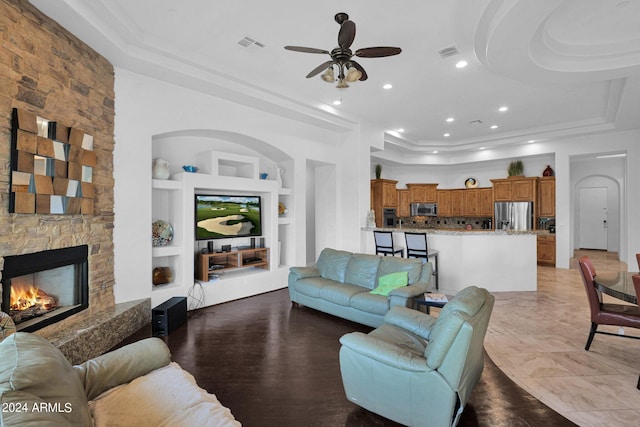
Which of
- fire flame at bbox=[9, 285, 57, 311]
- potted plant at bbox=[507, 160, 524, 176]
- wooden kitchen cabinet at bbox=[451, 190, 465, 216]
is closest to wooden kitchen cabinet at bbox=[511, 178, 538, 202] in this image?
potted plant at bbox=[507, 160, 524, 176]

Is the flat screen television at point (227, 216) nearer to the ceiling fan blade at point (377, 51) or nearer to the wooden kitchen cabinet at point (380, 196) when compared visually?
the ceiling fan blade at point (377, 51)

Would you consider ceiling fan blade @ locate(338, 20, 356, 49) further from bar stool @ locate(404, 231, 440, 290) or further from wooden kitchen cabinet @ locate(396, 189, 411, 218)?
wooden kitchen cabinet @ locate(396, 189, 411, 218)

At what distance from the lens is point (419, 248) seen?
5.73 m

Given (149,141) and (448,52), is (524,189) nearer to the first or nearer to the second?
(448,52)

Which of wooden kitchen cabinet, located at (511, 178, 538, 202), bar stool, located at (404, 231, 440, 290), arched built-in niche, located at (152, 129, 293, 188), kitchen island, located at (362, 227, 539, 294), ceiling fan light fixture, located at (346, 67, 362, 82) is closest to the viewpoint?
ceiling fan light fixture, located at (346, 67, 362, 82)

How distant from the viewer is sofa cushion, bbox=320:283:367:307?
4.14 meters

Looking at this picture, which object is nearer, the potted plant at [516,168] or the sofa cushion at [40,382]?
the sofa cushion at [40,382]

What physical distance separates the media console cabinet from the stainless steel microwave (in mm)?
6163

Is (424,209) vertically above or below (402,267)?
above

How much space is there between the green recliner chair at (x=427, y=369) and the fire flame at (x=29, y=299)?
304 cm

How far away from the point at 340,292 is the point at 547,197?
24.3 ft

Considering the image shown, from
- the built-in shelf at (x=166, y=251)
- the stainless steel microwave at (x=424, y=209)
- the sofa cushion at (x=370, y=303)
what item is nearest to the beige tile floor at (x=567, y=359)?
the sofa cushion at (x=370, y=303)

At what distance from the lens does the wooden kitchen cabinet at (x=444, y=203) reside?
10.3 m

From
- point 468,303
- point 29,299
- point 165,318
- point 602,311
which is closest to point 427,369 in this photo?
point 468,303
